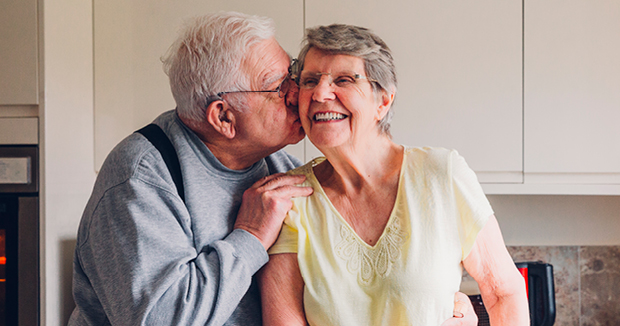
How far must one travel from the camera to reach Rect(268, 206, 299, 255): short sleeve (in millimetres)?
985

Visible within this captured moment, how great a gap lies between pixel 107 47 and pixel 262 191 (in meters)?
1.02

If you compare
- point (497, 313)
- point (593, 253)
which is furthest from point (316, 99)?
point (593, 253)

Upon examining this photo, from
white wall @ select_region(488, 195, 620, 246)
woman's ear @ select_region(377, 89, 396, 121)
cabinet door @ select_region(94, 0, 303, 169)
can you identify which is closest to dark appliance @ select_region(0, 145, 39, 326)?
cabinet door @ select_region(94, 0, 303, 169)

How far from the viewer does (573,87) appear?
1.66 metres

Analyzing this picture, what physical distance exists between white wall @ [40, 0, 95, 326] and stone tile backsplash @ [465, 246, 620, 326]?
1873 millimetres

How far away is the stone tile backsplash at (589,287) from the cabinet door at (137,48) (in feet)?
4.11

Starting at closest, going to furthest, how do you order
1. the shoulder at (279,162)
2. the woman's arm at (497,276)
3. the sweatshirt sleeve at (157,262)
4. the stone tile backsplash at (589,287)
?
1. the sweatshirt sleeve at (157,262)
2. the woman's arm at (497,276)
3. the shoulder at (279,162)
4. the stone tile backsplash at (589,287)

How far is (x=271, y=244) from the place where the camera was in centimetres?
99

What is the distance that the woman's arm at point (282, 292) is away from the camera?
95 centimetres

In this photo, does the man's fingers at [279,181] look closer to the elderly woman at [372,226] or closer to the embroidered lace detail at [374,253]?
the elderly woman at [372,226]

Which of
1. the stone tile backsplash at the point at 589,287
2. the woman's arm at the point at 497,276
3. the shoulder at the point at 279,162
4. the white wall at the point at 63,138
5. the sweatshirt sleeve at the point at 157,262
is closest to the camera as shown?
the sweatshirt sleeve at the point at 157,262

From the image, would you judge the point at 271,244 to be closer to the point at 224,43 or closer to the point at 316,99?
the point at 316,99

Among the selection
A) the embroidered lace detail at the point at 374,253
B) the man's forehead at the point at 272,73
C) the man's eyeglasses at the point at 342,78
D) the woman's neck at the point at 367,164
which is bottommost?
the embroidered lace detail at the point at 374,253

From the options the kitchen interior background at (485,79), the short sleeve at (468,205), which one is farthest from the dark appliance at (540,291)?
the short sleeve at (468,205)
